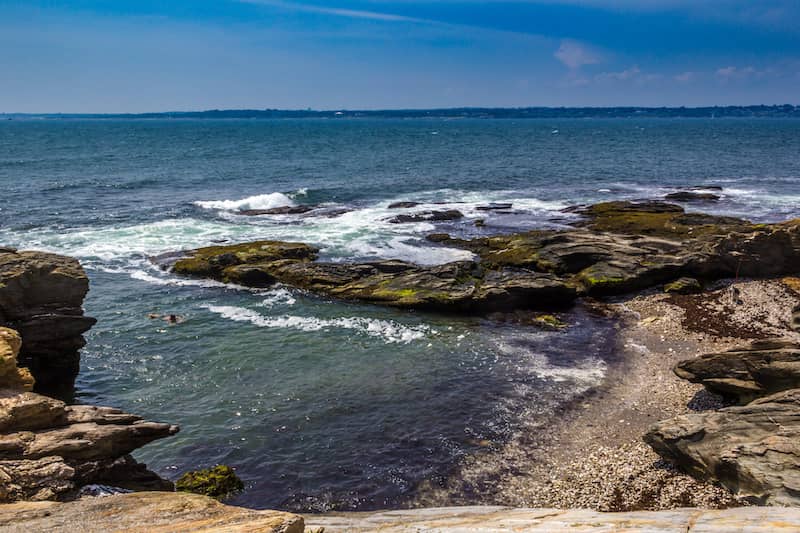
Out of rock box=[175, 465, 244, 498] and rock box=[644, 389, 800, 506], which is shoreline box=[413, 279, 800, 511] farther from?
rock box=[175, 465, 244, 498]

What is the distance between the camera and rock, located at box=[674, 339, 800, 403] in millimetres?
20328

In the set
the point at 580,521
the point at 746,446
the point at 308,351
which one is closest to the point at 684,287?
the point at 746,446

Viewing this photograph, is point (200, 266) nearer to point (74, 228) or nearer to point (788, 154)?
point (74, 228)

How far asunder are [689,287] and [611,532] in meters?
29.0

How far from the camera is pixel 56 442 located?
14398mm

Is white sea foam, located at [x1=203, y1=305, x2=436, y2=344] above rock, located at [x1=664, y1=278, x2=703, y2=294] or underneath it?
underneath

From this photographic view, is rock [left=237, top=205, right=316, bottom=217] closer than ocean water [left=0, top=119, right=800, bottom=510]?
No

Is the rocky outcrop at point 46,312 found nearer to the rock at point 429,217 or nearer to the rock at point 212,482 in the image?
the rock at point 212,482

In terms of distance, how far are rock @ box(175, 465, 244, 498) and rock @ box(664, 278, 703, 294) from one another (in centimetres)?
2810

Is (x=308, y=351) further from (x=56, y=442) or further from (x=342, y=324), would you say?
(x=56, y=442)

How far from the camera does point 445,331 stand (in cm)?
3262

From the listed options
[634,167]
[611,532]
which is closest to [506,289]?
[611,532]

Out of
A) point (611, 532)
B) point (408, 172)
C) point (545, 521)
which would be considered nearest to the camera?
point (611, 532)

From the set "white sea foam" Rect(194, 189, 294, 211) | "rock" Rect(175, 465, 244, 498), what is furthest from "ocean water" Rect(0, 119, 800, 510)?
"rock" Rect(175, 465, 244, 498)
